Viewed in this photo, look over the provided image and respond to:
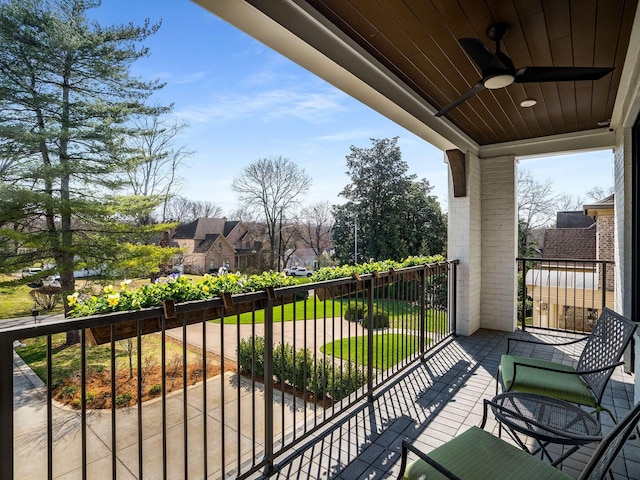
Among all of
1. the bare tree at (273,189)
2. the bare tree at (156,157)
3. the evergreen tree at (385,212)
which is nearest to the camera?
the bare tree at (156,157)

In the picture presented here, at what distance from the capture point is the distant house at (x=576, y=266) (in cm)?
799

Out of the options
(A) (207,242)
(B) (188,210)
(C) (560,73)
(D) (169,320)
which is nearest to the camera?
(D) (169,320)

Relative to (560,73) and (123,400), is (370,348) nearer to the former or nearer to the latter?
(560,73)

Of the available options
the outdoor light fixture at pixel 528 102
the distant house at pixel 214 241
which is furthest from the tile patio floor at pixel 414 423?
the distant house at pixel 214 241

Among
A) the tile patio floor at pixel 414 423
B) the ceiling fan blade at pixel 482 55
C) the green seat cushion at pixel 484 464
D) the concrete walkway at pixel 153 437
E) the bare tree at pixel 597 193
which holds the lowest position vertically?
→ the concrete walkway at pixel 153 437

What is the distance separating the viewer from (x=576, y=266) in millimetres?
10141

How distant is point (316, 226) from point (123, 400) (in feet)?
49.6

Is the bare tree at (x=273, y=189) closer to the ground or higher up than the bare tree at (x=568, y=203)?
higher up

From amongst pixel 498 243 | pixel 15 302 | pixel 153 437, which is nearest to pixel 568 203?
pixel 498 243

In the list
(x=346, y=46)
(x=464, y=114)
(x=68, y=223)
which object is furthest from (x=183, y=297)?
(x=68, y=223)

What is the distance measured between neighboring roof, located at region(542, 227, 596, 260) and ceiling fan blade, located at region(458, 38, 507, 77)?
14396mm

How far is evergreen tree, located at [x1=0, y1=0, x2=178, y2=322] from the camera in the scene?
25.0ft

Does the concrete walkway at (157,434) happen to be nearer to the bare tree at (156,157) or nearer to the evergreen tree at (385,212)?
the bare tree at (156,157)

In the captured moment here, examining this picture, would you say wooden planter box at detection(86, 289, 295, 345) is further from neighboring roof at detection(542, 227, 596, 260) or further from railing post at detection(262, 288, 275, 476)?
neighboring roof at detection(542, 227, 596, 260)
